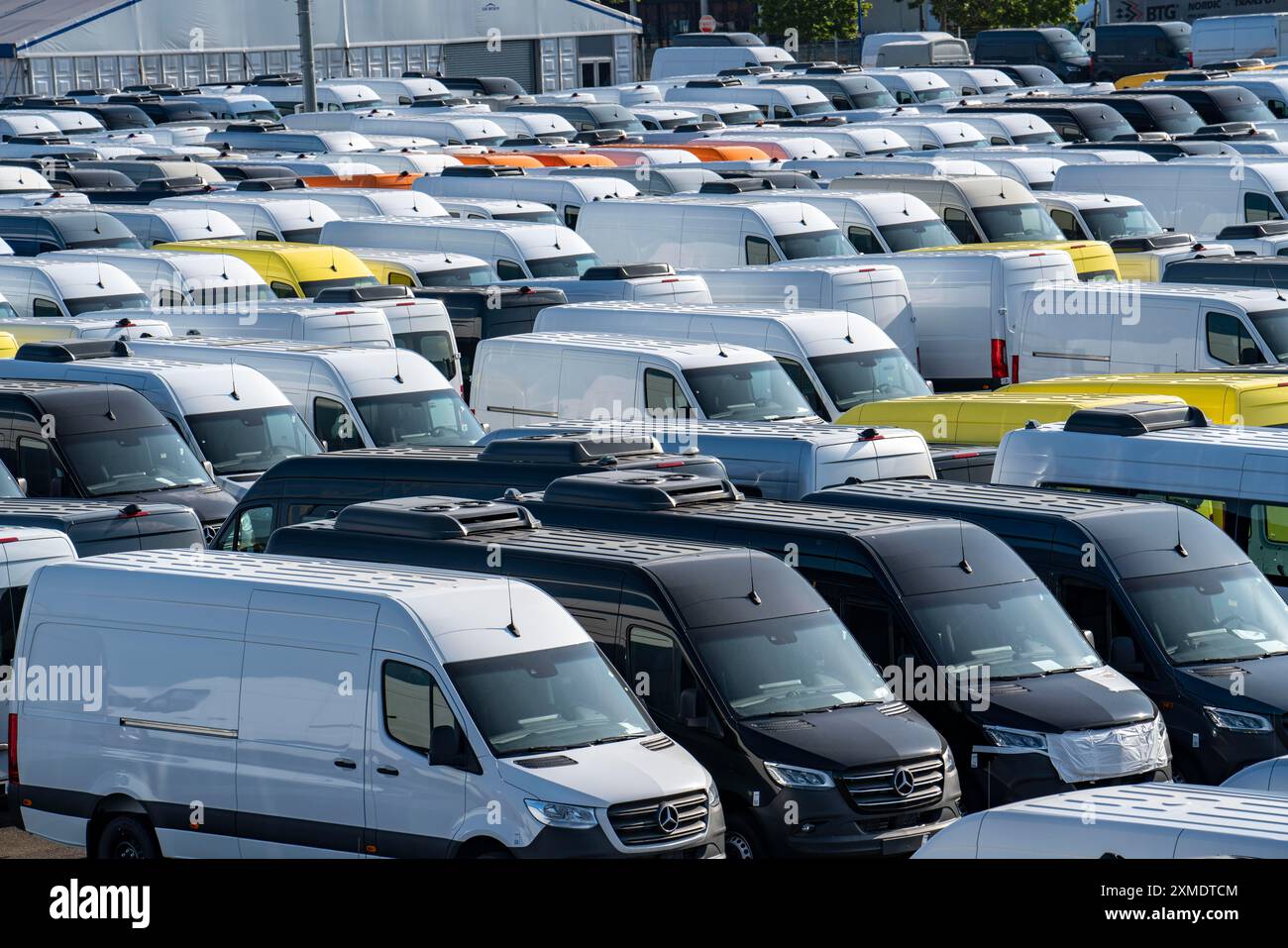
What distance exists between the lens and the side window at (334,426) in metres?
20.8

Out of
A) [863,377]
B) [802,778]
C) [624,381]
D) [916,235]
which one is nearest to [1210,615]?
[802,778]

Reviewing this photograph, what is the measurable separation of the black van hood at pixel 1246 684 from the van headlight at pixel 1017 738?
1417 mm

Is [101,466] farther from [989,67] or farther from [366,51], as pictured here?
[366,51]

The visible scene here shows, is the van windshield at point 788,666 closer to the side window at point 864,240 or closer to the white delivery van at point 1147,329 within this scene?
the white delivery van at point 1147,329

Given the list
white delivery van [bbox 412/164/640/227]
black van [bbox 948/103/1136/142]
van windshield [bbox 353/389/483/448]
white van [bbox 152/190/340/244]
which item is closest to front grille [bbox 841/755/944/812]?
van windshield [bbox 353/389/483/448]

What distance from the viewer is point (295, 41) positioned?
71750 millimetres

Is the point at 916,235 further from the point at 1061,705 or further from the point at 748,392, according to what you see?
the point at 1061,705

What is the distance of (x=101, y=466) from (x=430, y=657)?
8.46 m

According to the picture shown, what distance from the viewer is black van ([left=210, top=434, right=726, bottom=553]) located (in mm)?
17078

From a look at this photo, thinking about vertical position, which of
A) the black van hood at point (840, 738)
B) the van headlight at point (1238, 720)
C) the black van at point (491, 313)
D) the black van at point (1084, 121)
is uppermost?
the black van at point (1084, 121)

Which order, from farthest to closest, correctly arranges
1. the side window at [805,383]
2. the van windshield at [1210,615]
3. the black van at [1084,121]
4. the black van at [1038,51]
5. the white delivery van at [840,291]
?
1. the black van at [1038,51]
2. the black van at [1084,121]
3. the white delivery van at [840,291]
4. the side window at [805,383]
5. the van windshield at [1210,615]

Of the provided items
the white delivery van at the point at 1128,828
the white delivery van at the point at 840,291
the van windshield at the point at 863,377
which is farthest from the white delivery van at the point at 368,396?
the white delivery van at the point at 1128,828
